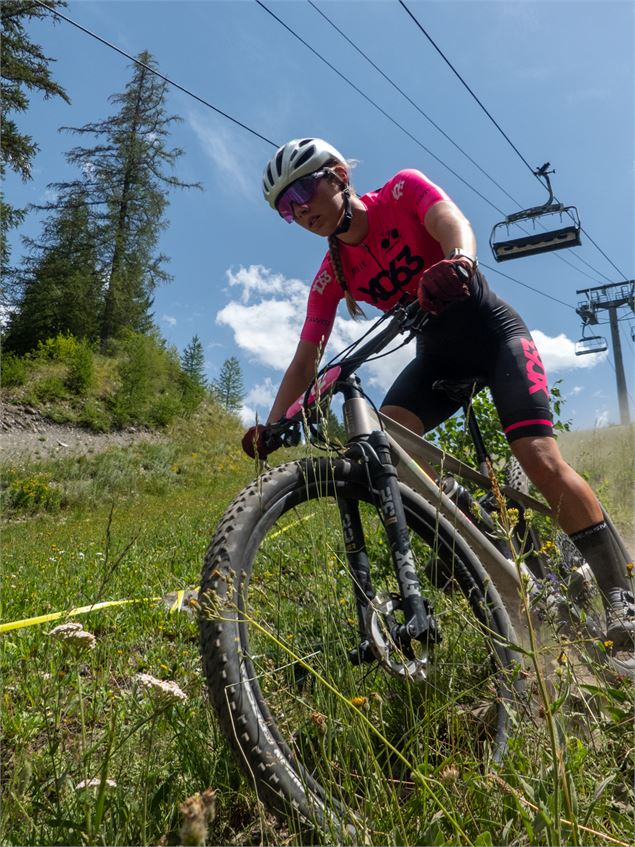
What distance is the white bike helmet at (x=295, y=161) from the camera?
2.83 m

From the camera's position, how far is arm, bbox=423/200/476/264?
97.7 inches

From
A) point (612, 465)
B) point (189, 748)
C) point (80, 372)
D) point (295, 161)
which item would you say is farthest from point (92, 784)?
point (80, 372)

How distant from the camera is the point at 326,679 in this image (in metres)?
1.47

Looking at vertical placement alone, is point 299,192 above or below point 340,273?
above

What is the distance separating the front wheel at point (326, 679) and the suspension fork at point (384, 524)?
0.07 metres

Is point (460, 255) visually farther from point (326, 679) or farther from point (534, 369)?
point (326, 679)

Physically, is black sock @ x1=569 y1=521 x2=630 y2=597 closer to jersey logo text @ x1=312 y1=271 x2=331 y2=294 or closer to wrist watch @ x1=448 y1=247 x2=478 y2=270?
wrist watch @ x1=448 y1=247 x2=478 y2=270

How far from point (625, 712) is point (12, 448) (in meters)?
22.7

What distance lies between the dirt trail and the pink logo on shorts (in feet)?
66.8

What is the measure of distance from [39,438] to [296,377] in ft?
71.9

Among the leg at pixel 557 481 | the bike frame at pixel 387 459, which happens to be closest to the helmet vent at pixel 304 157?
the bike frame at pixel 387 459

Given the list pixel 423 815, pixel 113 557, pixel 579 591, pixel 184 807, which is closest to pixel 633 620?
pixel 579 591

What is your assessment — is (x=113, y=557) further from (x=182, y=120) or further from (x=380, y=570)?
(x=182, y=120)

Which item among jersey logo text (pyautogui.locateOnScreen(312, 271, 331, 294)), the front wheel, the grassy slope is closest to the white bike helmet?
jersey logo text (pyautogui.locateOnScreen(312, 271, 331, 294))
